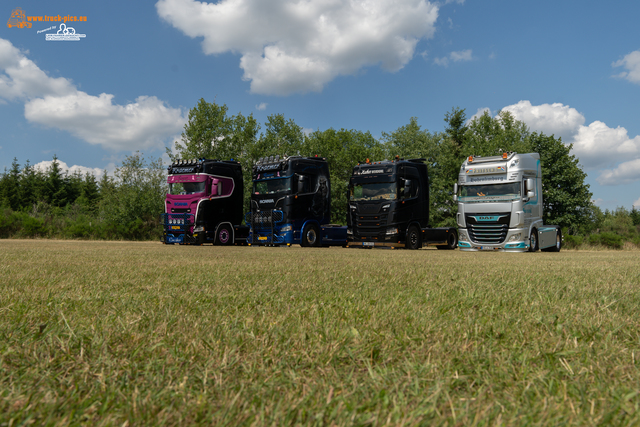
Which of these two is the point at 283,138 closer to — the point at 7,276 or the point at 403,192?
the point at 403,192

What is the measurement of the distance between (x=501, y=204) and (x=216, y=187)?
39.9 ft

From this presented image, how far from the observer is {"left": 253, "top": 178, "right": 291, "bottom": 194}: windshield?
17.8 meters

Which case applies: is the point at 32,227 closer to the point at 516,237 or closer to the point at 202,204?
the point at 202,204

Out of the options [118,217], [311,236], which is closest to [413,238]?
[311,236]

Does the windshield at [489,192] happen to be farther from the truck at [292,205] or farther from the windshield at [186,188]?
the windshield at [186,188]

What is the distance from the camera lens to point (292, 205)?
17625 millimetres

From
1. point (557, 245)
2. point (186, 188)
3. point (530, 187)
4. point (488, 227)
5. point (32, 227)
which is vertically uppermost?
point (186, 188)

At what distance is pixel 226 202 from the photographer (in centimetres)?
1986

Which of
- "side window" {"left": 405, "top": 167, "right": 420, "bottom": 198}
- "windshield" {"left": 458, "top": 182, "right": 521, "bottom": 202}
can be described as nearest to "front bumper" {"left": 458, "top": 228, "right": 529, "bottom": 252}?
"windshield" {"left": 458, "top": 182, "right": 521, "bottom": 202}

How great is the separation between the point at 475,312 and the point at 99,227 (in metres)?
31.6

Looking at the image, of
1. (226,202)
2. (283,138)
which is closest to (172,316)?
(226,202)

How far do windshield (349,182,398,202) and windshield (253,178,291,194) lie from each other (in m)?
2.85

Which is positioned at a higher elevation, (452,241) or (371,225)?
(371,225)

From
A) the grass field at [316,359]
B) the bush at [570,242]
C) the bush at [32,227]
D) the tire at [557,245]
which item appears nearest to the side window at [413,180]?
the tire at [557,245]
